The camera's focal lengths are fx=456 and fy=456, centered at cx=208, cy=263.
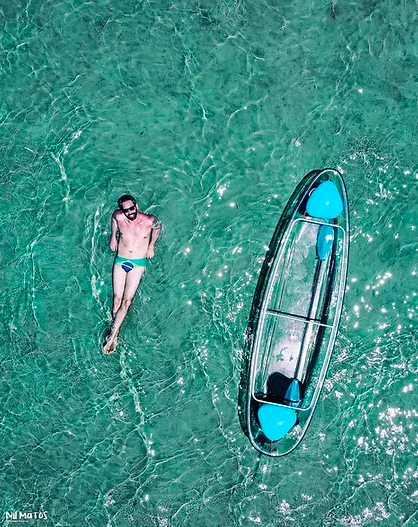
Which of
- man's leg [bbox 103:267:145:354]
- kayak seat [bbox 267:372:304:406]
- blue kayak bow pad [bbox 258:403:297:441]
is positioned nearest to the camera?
blue kayak bow pad [bbox 258:403:297:441]

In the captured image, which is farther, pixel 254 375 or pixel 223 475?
pixel 223 475

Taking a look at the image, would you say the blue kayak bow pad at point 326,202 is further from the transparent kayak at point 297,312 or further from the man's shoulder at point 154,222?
the man's shoulder at point 154,222

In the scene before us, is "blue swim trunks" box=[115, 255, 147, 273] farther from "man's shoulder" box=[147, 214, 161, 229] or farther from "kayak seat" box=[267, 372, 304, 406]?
"kayak seat" box=[267, 372, 304, 406]

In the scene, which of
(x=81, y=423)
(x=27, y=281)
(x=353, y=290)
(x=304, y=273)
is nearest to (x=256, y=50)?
(x=304, y=273)

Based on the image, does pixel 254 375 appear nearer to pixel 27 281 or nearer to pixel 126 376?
pixel 126 376

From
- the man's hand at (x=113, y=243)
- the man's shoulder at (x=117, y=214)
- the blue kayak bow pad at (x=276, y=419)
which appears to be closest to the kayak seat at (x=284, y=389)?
the blue kayak bow pad at (x=276, y=419)

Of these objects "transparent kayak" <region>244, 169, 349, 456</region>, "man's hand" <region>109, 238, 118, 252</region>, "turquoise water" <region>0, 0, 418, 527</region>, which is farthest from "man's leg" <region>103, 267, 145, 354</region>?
"transparent kayak" <region>244, 169, 349, 456</region>
